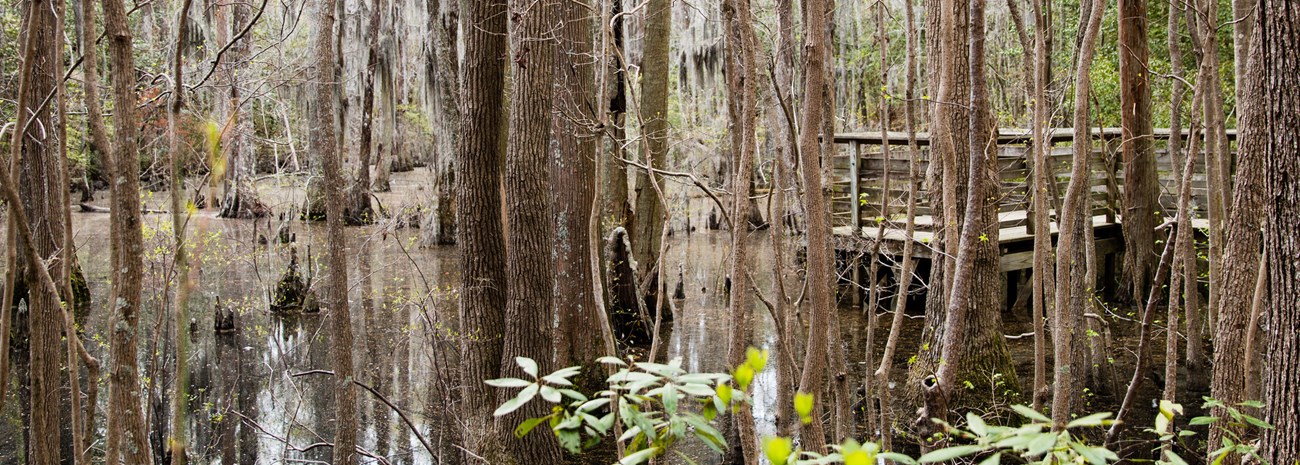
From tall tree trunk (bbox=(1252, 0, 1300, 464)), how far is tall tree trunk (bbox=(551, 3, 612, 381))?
13.4 ft

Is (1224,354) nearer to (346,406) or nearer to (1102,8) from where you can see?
(1102,8)

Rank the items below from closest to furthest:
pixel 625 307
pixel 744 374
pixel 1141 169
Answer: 1. pixel 744 374
2. pixel 1141 169
3. pixel 625 307

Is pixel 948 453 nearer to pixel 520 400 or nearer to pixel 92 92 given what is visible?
pixel 520 400

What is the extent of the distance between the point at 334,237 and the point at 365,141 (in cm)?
1641

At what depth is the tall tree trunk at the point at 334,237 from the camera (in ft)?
16.8

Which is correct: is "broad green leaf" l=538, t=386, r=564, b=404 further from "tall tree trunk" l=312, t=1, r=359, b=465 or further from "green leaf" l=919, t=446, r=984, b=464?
"tall tree trunk" l=312, t=1, r=359, b=465

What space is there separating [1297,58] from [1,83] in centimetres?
952

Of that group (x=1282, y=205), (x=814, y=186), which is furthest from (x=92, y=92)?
(x=1282, y=205)

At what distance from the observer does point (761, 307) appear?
12.4m

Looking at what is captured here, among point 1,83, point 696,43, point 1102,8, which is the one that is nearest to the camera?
point 1102,8

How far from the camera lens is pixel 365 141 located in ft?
69.2

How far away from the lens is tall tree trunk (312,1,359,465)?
512 centimetres

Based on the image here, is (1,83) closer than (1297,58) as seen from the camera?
No

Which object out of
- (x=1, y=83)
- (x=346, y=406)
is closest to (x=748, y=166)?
(x=346, y=406)
